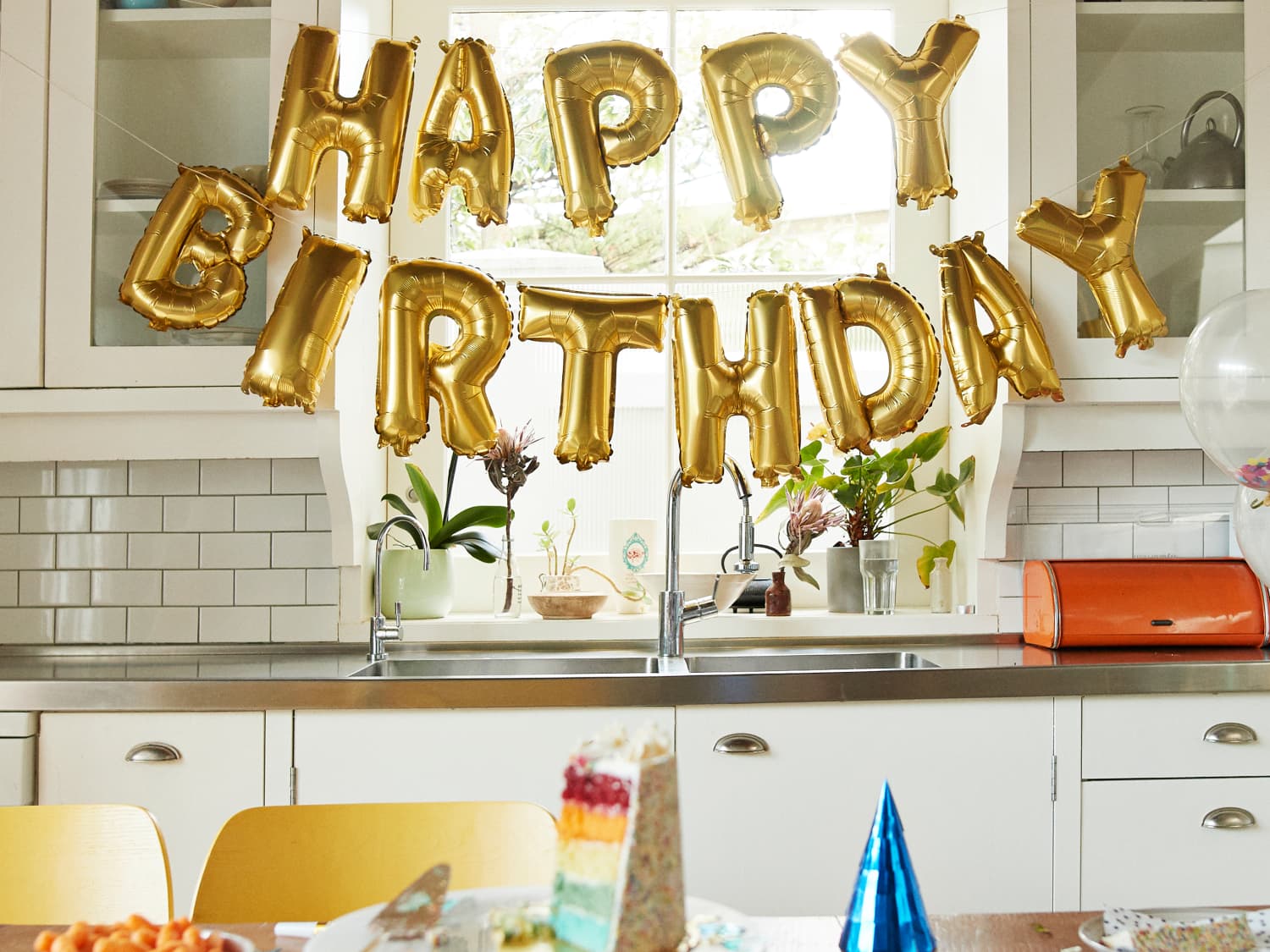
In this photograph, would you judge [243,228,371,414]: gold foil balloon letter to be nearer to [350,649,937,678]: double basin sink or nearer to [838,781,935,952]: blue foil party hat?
[350,649,937,678]: double basin sink

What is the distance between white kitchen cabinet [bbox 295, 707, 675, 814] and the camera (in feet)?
6.02

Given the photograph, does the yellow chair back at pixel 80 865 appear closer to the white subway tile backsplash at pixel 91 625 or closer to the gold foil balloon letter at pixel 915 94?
the white subway tile backsplash at pixel 91 625

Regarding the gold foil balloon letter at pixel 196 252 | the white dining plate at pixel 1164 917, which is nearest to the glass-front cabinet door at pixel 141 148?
the gold foil balloon letter at pixel 196 252

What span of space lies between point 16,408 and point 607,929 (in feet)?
5.87

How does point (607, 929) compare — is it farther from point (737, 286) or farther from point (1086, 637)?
point (737, 286)

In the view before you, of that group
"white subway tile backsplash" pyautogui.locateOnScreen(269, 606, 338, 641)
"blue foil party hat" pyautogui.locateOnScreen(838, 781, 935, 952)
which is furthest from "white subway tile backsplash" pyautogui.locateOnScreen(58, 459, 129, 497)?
"blue foil party hat" pyautogui.locateOnScreen(838, 781, 935, 952)

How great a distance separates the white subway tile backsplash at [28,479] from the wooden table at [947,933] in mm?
1474

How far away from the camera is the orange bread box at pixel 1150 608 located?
215 cm

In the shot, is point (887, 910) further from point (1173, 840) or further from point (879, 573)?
point (879, 573)

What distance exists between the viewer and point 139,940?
81 cm

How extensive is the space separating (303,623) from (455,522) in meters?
0.36

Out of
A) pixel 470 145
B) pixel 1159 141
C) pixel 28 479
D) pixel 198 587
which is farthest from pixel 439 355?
pixel 1159 141

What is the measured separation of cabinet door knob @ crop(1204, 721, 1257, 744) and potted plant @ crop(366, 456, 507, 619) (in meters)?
1.34

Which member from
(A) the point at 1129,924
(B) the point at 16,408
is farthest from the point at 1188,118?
(B) the point at 16,408
